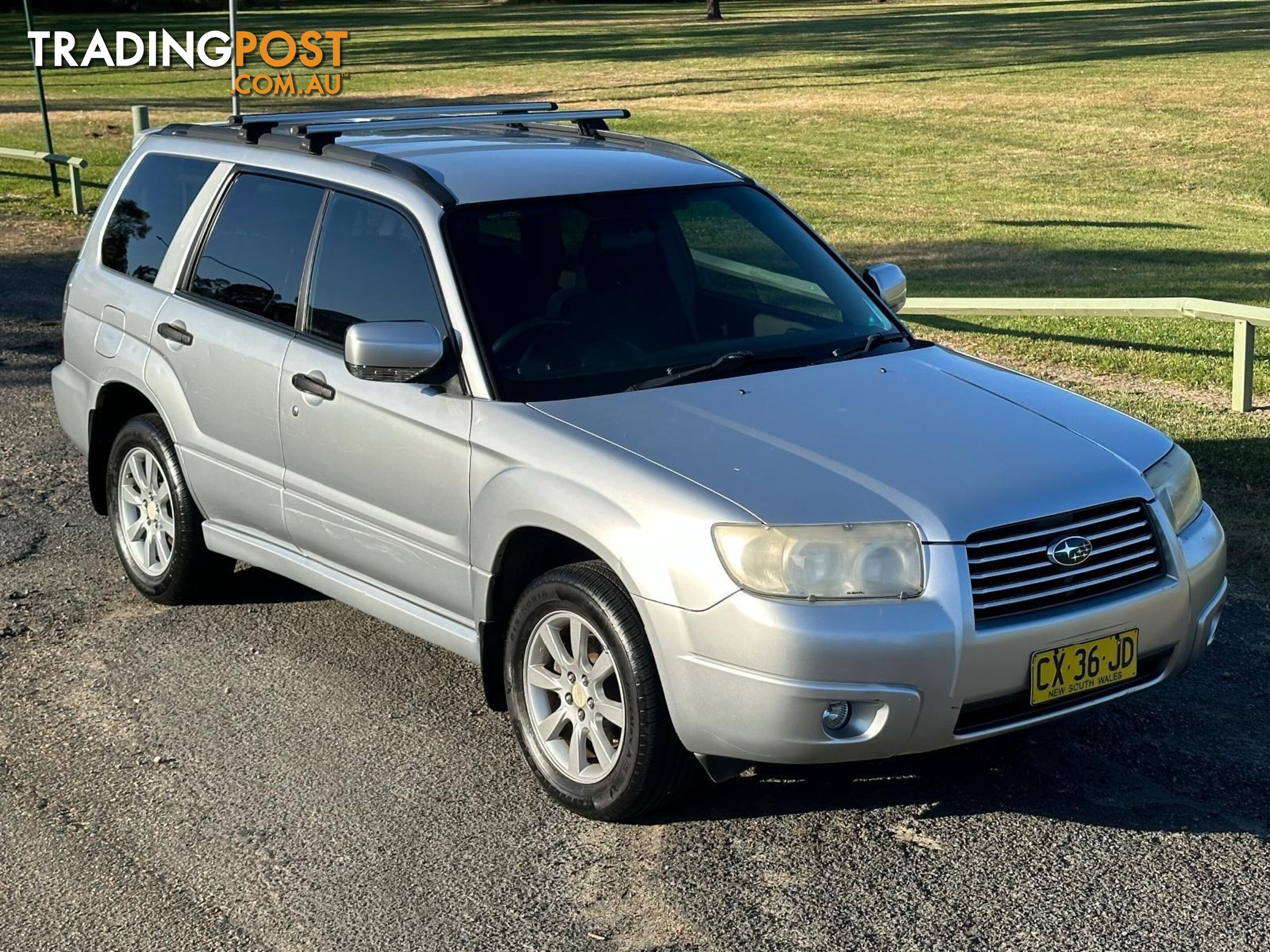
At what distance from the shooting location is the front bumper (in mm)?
4137

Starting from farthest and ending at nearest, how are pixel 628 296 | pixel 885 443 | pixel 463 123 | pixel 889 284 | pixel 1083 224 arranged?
pixel 1083 224 < pixel 463 123 < pixel 889 284 < pixel 628 296 < pixel 885 443

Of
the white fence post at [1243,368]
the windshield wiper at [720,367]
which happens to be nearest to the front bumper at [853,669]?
the windshield wiper at [720,367]

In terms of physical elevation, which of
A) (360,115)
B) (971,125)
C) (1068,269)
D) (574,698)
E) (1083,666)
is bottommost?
(971,125)

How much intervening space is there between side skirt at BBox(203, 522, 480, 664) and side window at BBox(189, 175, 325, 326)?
0.86m

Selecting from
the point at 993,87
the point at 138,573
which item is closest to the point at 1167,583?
the point at 138,573

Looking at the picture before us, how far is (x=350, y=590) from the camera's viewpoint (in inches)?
219

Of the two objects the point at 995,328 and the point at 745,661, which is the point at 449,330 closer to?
the point at 745,661

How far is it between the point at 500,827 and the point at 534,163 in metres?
2.36

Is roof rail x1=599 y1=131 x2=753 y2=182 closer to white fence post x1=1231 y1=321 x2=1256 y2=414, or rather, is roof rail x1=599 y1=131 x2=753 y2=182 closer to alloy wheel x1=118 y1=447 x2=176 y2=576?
alloy wheel x1=118 y1=447 x2=176 y2=576

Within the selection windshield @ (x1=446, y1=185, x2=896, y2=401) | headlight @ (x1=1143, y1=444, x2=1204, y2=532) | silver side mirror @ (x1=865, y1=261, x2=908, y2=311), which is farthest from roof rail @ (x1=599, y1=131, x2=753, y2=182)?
headlight @ (x1=1143, y1=444, x2=1204, y2=532)

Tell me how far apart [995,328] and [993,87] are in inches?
1008

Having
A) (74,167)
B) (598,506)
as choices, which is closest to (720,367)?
(598,506)

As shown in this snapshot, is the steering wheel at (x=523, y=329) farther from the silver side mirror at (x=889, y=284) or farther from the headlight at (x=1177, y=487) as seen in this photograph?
the headlight at (x=1177, y=487)

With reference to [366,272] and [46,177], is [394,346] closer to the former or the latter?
[366,272]
